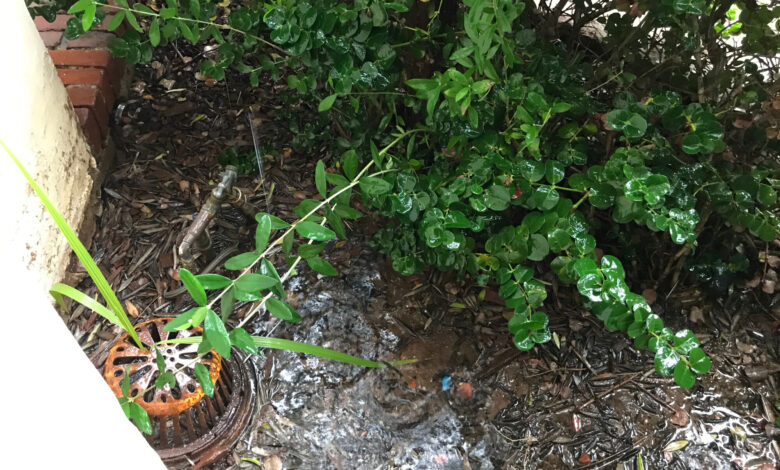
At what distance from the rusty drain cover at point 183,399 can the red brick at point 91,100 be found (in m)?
0.93

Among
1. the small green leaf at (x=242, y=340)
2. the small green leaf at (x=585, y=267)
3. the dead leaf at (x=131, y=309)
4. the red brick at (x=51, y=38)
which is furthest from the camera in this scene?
the red brick at (x=51, y=38)

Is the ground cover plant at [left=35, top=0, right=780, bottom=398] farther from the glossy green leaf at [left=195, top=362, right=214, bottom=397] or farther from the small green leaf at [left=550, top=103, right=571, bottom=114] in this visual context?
the glossy green leaf at [left=195, top=362, right=214, bottom=397]

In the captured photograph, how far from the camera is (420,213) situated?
5.54 ft

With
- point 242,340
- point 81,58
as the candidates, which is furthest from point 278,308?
point 81,58

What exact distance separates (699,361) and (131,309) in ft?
5.77

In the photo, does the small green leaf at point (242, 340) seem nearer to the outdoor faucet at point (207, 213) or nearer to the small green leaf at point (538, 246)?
the outdoor faucet at point (207, 213)

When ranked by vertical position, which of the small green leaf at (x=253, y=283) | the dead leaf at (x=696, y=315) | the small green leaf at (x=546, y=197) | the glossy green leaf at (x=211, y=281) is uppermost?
the small green leaf at (x=546, y=197)

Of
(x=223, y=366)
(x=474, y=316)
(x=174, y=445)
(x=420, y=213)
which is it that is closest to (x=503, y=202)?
(x=420, y=213)

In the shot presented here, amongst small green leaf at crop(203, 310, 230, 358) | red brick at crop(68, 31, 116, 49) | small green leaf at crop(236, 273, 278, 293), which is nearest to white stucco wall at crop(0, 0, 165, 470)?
small green leaf at crop(203, 310, 230, 358)

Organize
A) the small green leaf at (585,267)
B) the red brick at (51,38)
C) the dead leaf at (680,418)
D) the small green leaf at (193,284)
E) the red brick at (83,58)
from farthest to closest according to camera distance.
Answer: the red brick at (51,38), the red brick at (83,58), the dead leaf at (680,418), the small green leaf at (585,267), the small green leaf at (193,284)

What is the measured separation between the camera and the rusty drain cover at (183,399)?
163 cm

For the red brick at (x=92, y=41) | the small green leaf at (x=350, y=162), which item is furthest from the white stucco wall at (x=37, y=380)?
the small green leaf at (x=350, y=162)

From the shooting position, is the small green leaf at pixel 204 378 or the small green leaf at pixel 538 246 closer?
the small green leaf at pixel 204 378

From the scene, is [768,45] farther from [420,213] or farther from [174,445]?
[174,445]
